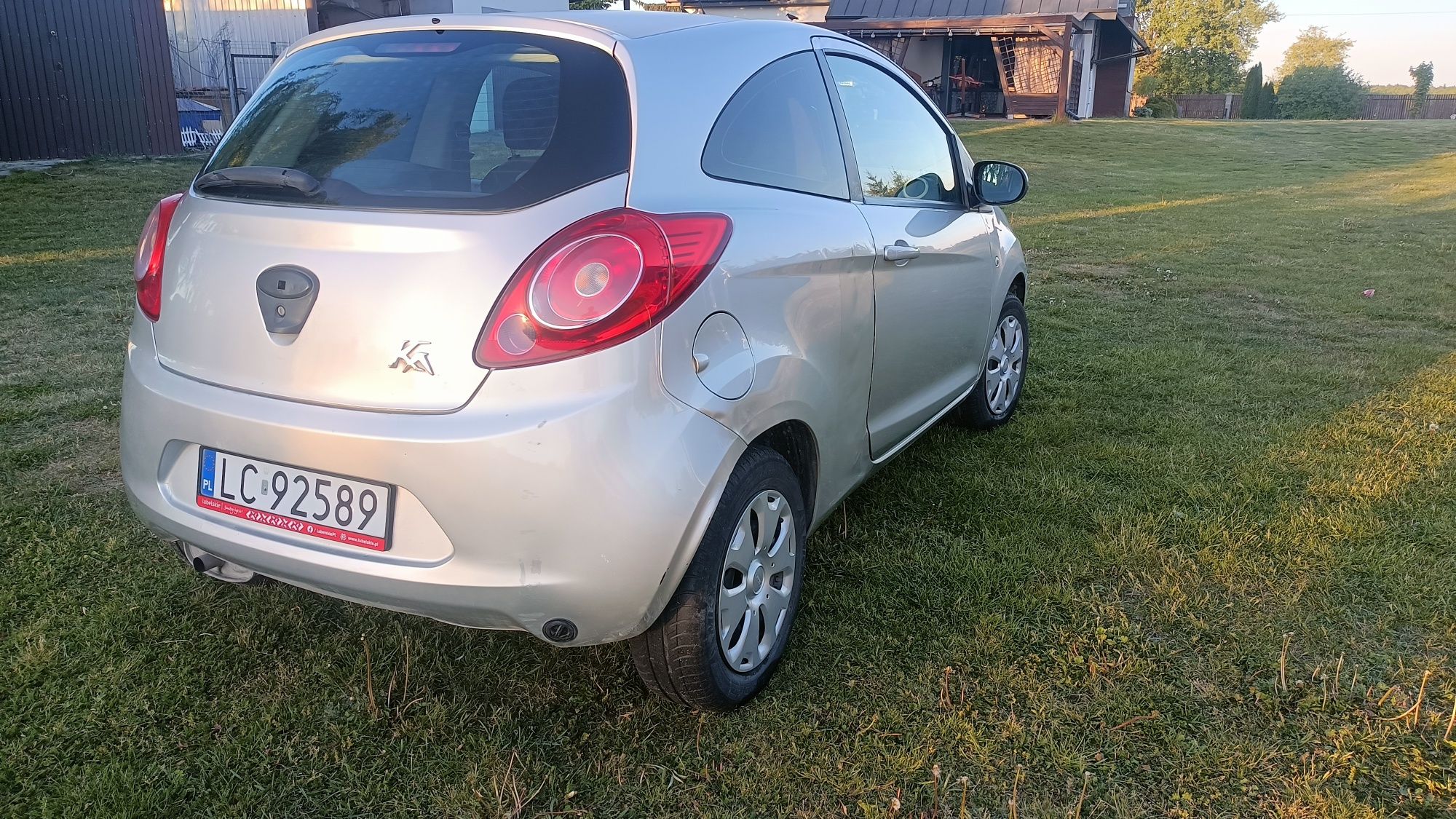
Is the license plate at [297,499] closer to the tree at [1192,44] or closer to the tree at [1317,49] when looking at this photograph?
the tree at [1192,44]

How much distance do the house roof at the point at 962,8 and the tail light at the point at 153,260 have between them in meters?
27.6

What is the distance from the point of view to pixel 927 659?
268 centimetres

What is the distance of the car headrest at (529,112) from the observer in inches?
86.0

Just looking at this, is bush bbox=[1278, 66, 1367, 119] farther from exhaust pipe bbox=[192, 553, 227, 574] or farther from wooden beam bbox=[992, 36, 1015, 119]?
exhaust pipe bbox=[192, 553, 227, 574]

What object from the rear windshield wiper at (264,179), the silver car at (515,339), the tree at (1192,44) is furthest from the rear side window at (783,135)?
the tree at (1192,44)

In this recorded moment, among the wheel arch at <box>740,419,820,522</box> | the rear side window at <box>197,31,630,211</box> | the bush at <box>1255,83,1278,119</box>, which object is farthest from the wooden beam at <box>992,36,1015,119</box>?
the rear side window at <box>197,31,630,211</box>

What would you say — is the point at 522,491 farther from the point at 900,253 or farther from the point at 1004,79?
the point at 1004,79

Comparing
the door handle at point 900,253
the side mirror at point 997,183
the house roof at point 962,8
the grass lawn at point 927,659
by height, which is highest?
the house roof at point 962,8

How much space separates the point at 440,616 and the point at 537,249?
2.60ft

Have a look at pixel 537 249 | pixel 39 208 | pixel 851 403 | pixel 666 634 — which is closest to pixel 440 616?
pixel 666 634

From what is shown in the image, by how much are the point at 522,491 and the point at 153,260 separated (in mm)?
1251

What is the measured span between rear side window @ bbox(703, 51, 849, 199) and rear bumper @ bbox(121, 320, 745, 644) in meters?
0.69

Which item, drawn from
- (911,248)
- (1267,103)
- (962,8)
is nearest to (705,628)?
(911,248)

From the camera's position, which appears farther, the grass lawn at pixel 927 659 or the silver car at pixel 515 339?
the grass lawn at pixel 927 659
